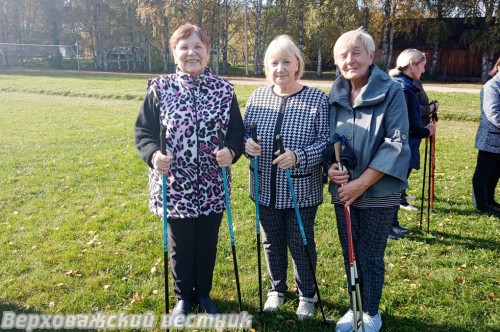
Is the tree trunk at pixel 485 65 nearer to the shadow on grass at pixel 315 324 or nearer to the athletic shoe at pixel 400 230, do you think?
the athletic shoe at pixel 400 230

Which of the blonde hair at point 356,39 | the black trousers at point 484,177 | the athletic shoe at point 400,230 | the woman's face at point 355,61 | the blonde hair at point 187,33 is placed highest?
Answer: the blonde hair at point 187,33

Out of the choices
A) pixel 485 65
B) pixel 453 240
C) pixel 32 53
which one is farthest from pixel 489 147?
pixel 32 53

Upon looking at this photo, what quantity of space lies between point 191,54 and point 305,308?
2.33m

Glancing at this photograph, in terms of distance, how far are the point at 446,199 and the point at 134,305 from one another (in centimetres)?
499

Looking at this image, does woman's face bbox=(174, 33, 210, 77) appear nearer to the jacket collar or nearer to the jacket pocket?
the jacket collar

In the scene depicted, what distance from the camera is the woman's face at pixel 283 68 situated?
10.3 ft

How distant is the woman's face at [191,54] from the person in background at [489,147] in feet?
13.4

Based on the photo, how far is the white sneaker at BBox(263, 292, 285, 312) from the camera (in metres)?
3.67

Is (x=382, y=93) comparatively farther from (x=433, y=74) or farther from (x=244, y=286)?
(x=433, y=74)

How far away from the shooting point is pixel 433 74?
Result: 30.8 m

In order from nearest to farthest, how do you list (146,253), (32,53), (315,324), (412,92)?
(315,324)
(412,92)
(146,253)
(32,53)

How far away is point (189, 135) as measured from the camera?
315 cm

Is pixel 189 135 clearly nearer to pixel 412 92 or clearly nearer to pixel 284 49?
pixel 284 49

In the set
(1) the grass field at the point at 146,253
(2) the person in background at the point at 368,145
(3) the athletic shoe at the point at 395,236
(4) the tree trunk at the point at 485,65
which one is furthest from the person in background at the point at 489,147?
(4) the tree trunk at the point at 485,65
